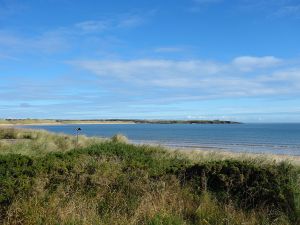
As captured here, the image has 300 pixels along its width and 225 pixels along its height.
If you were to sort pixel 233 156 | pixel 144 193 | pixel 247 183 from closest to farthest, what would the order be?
1. pixel 144 193
2. pixel 247 183
3. pixel 233 156

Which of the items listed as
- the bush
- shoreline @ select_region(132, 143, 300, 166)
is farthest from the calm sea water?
the bush

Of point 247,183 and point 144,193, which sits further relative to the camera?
point 247,183

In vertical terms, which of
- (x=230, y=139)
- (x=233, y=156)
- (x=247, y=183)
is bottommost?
(x=230, y=139)

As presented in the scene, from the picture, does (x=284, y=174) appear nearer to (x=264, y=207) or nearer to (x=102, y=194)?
(x=264, y=207)

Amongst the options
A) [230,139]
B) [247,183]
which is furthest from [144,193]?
[230,139]

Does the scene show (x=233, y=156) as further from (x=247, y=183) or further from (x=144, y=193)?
(x=144, y=193)

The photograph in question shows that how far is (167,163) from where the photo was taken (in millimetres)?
10266

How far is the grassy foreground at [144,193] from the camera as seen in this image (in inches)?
275

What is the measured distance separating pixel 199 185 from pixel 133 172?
1367 mm

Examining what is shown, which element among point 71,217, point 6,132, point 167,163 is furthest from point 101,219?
point 6,132

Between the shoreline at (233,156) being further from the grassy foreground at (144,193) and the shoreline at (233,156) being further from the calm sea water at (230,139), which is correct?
the calm sea water at (230,139)

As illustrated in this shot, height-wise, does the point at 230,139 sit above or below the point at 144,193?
below

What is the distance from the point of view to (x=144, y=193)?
8008 mm

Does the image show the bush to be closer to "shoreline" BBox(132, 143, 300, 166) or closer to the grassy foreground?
the grassy foreground
